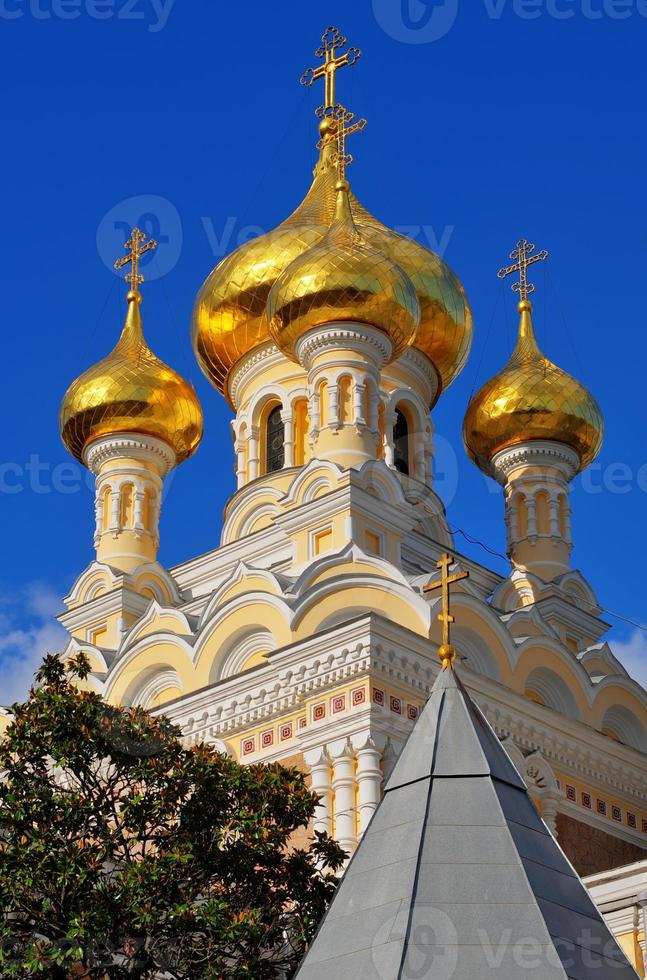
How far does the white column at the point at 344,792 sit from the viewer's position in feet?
42.3

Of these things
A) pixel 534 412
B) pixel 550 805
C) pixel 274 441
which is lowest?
pixel 550 805

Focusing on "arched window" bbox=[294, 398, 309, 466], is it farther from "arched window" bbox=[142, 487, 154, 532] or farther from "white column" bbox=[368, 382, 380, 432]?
"white column" bbox=[368, 382, 380, 432]

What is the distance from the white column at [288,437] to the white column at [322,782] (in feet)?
15.3

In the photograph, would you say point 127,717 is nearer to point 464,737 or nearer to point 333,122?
point 464,737

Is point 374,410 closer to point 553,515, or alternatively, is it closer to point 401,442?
point 401,442

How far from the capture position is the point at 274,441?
59.8ft

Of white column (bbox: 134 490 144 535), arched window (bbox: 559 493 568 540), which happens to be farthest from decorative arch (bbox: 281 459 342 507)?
arched window (bbox: 559 493 568 540)

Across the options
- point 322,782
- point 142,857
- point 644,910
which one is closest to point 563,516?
point 322,782

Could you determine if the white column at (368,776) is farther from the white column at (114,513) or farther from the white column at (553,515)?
the white column at (553,515)

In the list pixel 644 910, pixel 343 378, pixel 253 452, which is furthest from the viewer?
pixel 253 452

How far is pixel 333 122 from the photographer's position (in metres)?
19.1

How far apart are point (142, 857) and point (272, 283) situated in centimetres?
951

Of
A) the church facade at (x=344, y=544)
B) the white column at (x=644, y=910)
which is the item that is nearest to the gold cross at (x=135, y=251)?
the church facade at (x=344, y=544)

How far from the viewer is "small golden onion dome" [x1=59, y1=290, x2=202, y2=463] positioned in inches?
697
